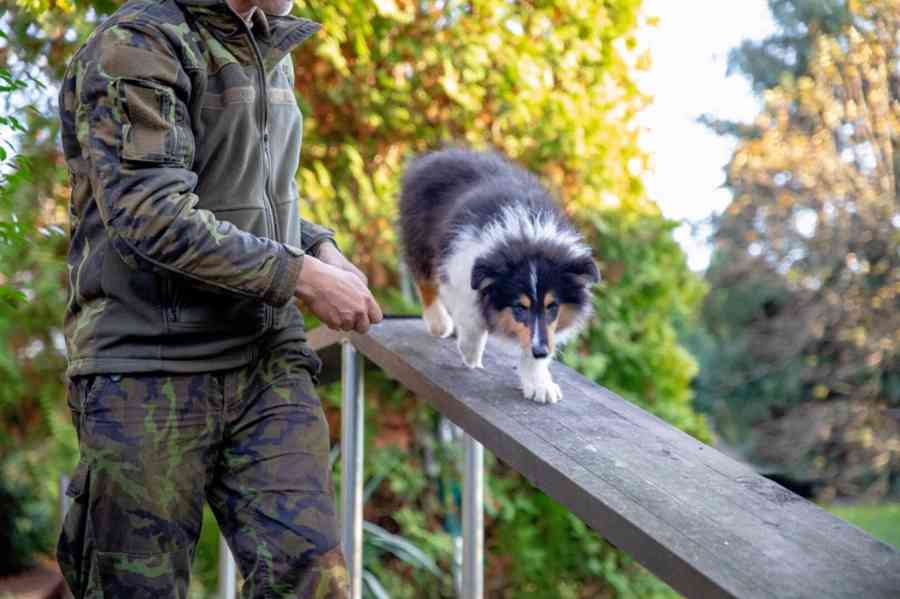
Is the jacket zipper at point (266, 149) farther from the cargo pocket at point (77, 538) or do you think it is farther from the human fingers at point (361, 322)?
the cargo pocket at point (77, 538)

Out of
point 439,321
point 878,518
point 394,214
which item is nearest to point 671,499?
point 439,321

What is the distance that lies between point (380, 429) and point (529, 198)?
1.83 m

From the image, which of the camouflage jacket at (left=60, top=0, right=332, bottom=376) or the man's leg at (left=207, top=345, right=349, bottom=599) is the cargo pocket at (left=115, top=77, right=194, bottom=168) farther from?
the man's leg at (left=207, top=345, right=349, bottom=599)

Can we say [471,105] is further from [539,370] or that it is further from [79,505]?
[79,505]

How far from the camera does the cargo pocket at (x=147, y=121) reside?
1646mm

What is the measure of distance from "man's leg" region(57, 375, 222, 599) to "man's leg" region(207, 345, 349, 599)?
66mm

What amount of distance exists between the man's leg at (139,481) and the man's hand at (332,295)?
10.2 inches

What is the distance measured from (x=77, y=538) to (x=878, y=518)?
11.6 metres

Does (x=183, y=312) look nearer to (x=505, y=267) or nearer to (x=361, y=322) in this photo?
(x=361, y=322)

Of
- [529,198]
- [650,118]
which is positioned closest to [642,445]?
[529,198]

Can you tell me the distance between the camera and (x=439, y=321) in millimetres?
3201

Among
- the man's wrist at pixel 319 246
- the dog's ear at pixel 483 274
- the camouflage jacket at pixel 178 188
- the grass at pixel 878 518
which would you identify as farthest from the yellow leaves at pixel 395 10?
the grass at pixel 878 518

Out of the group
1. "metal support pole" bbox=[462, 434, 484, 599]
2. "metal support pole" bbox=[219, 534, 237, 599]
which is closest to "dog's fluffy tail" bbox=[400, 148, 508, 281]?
"metal support pole" bbox=[462, 434, 484, 599]

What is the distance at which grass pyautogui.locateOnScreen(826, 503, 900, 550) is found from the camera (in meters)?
11.2
